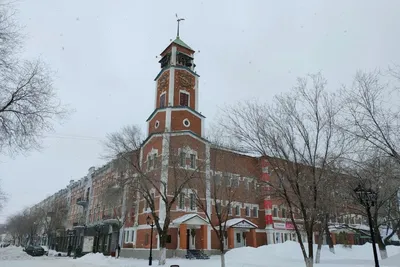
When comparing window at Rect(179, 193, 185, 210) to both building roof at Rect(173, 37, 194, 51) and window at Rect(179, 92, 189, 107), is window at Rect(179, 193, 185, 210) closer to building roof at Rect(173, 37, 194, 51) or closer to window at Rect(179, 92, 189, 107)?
window at Rect(179, 92, 189, 107)

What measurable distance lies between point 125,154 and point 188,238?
39.9ft

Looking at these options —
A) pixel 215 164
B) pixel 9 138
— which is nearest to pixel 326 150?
pixel 215 164

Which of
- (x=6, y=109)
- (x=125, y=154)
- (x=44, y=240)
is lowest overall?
(x=44, y=240)

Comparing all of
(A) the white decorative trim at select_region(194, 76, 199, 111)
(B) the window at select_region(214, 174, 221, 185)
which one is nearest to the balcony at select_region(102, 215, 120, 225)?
(A) the white decorative trim at select_region(194, 76, 199, 111)

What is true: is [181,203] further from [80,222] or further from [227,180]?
[80,222]

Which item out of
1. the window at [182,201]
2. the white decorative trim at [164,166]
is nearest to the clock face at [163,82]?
the white decorative trim at [164,166]

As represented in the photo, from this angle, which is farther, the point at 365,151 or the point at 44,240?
the point at 44,240

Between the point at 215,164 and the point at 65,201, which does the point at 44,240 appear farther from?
the point at 215,164

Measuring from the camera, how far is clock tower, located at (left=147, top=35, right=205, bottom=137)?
35500mm

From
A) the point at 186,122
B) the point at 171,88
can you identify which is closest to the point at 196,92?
the point at 171,88

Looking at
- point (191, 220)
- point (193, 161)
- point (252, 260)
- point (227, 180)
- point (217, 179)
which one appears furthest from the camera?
point (193, 161)

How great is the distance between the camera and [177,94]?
3709 centimetres

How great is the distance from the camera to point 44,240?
257ft

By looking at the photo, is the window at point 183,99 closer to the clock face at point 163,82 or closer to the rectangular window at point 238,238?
the clock face at point 163,82
